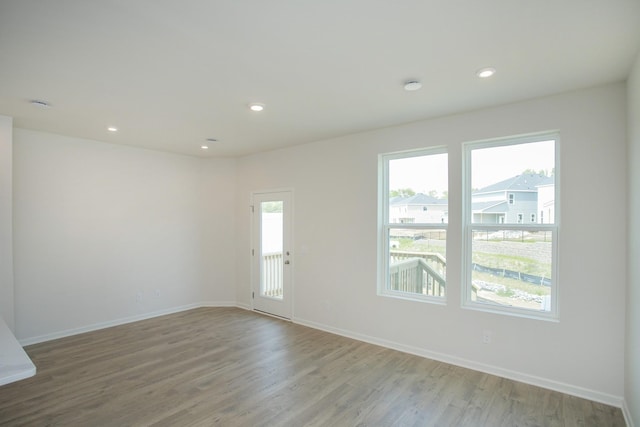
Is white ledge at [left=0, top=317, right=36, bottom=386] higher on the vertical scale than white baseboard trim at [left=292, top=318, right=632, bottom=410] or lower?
higher

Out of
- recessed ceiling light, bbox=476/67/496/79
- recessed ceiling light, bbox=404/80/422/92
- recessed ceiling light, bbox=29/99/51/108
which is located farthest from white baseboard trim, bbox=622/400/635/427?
recessed ceiling light, bbox=29/99/51/108

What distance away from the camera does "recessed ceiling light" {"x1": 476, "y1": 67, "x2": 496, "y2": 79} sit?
2564mm

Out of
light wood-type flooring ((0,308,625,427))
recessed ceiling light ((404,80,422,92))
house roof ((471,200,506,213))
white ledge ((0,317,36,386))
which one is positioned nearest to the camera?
→ white ledge ((0,317,36,386))

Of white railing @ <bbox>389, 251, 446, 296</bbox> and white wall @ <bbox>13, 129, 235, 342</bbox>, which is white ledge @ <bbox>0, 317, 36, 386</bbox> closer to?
white wall @ <bbox>13, 129, 235, 342</bbox>

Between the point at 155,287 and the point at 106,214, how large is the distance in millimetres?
1388

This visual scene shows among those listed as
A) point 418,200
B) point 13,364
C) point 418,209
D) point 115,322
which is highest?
point 418,200

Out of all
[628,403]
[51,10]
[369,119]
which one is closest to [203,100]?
[51,10]

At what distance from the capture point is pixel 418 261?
4078 millimetres

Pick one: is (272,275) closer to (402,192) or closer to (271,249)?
(271,249)

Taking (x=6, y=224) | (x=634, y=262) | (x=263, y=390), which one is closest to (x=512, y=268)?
(x=634, y=262)

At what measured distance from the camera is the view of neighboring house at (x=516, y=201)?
127 inches

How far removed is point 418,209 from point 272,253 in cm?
265

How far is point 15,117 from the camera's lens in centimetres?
376

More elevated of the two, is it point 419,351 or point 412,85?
point 412,85
